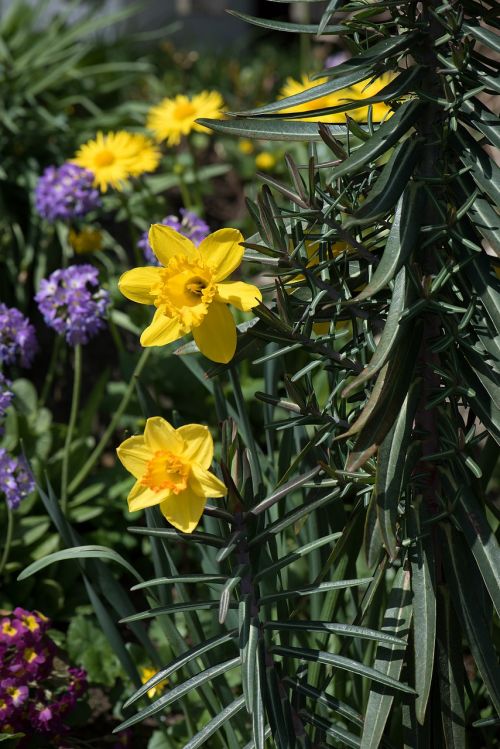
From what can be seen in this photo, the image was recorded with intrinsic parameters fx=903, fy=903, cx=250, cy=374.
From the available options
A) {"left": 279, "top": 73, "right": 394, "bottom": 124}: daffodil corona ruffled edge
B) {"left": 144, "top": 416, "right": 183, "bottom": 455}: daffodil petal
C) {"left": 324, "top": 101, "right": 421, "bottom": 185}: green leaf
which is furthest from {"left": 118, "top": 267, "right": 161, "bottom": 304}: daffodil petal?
{"left": 279, "top": 73, "right": 394, "bottom": 124}: daffodil corona ruffled edge

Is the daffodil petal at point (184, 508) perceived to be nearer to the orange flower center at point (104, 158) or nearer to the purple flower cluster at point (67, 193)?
the purple flower cluster at point (67, 193)

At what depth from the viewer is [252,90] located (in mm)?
4777

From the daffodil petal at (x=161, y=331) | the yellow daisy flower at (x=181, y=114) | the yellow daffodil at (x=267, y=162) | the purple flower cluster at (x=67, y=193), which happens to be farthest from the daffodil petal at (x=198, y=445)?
the yellow daffodil at (x=267, y=162)

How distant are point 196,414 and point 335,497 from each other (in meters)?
1.40

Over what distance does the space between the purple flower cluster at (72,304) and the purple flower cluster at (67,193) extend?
503 millimetres

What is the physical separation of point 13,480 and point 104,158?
1.10 m

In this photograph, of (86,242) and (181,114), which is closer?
(86,242)

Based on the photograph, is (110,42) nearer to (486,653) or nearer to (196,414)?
(196,414)

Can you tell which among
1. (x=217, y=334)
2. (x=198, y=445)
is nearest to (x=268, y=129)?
(x=217, y=334)

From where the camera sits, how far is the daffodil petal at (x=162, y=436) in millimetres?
1135

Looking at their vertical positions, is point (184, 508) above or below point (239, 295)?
below

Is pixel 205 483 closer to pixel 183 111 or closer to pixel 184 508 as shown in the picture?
pixel 184 508

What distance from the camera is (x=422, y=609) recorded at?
1.20 m

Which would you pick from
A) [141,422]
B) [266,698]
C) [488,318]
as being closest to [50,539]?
[141,422]
